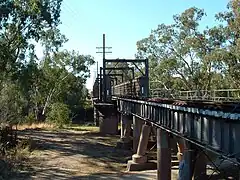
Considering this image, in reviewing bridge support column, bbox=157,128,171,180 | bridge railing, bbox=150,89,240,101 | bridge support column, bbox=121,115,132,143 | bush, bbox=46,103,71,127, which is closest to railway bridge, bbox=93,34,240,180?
bridge support column, bbox=157,128,171,180

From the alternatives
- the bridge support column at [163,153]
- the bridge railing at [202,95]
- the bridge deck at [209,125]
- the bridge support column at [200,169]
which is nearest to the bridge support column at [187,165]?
the bridge deck at [209,125]

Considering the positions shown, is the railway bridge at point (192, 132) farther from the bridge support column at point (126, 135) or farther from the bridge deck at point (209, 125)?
the bridge support column at point (126, 135)

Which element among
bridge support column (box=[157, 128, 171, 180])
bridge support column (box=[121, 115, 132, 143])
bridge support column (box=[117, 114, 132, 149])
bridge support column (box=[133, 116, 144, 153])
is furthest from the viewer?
bridge support column (box=[121, 115, 132, 143])

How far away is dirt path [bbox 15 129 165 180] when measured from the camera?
63.7ft

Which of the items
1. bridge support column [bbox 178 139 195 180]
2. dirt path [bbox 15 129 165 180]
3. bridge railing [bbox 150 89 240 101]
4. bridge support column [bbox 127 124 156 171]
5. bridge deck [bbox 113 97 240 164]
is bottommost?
dirt path [bbox 15 129 165 180]

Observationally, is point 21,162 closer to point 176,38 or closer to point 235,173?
point 235,173

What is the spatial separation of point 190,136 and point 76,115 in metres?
60.4

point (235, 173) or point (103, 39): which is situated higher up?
point (103, 39)

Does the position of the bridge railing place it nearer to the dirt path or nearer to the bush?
the dirt path

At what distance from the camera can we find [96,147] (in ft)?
104

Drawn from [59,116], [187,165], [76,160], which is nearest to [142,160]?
[76,160]

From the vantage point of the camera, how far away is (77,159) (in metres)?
25.6

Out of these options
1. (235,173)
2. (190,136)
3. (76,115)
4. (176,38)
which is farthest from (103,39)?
(190,136)

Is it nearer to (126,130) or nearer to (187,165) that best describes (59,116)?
(126,130)
